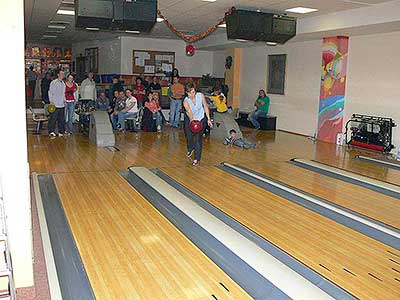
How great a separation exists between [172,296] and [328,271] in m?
1.18

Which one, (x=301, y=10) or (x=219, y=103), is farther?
(x=219, y=103)

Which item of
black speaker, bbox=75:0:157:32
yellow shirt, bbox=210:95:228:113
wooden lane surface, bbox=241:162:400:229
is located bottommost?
wooden lane surface, bbox=241:162:400:229

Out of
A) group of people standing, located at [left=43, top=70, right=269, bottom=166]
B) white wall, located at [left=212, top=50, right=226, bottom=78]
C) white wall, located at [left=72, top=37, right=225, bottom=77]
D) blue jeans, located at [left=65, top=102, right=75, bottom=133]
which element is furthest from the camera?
white wall, located at [left=212, top=50, right=226, bottom=78]

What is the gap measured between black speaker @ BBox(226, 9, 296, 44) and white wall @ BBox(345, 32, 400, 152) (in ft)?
6.68

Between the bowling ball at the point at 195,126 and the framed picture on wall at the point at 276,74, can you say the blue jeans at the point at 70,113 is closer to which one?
the bowling ball at the point at 195,126

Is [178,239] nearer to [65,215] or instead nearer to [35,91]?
[65,215]

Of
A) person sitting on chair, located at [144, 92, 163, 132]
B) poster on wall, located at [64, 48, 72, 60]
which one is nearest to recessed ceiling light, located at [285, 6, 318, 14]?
person sitting on chair, located at [144, 92, 163, 132]

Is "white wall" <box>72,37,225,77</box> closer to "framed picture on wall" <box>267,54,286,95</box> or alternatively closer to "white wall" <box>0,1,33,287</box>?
"framed picture on wall" <box>267,54,286,95</box>

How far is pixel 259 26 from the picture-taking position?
7.43m

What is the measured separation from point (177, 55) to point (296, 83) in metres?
4.50

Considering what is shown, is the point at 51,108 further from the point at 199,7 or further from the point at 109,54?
the point at 109,54

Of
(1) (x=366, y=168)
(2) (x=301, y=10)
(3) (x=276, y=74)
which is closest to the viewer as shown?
(1) (x=366, y=168)

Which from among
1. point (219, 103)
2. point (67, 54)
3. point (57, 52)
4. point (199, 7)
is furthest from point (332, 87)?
point (57, 52)

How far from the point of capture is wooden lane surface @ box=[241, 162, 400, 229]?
4.64m
